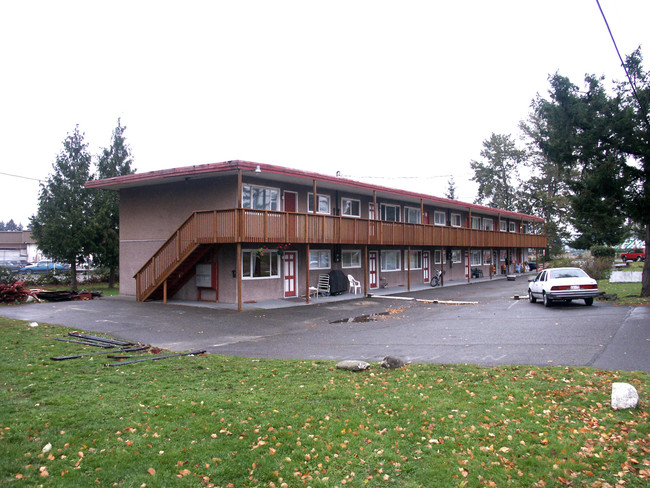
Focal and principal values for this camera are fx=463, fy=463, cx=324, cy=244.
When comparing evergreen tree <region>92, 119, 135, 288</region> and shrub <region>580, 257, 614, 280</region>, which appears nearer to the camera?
evergreen tree <region>92, 119, 135, 288</region>

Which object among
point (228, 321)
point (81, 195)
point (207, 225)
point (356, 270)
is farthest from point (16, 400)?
point (81, 195)

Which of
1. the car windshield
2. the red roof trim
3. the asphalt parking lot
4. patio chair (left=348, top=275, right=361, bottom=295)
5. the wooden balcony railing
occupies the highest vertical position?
the red roof trim

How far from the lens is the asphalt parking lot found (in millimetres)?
9344

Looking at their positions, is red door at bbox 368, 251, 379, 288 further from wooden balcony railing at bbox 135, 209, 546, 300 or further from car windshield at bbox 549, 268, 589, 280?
car windshield at bbox 549, 268, 589, 280

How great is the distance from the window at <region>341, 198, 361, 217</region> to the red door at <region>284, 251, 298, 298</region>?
485cm

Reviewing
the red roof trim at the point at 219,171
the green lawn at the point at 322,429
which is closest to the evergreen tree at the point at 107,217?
the red roof trim at the point at 219,171

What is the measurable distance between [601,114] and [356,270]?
14.4 meters

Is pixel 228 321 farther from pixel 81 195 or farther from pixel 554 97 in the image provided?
pixel 81 195

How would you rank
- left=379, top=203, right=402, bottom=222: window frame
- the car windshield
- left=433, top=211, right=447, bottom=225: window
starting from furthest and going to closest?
left=433, top=211, right=447, bottom=225: window < left=379, top=203, right=402, bottom=222: window frame < the car windshield

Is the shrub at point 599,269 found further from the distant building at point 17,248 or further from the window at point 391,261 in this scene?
the distant building at point 17,248

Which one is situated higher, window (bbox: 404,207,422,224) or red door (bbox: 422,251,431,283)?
window (bbox: 404,207,422,224)

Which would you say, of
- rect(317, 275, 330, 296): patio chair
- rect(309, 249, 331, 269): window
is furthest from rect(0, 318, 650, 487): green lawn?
rect(309, 249, 331, 269): window

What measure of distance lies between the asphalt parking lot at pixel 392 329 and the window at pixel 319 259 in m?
3.59

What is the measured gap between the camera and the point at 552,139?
19594 mm
